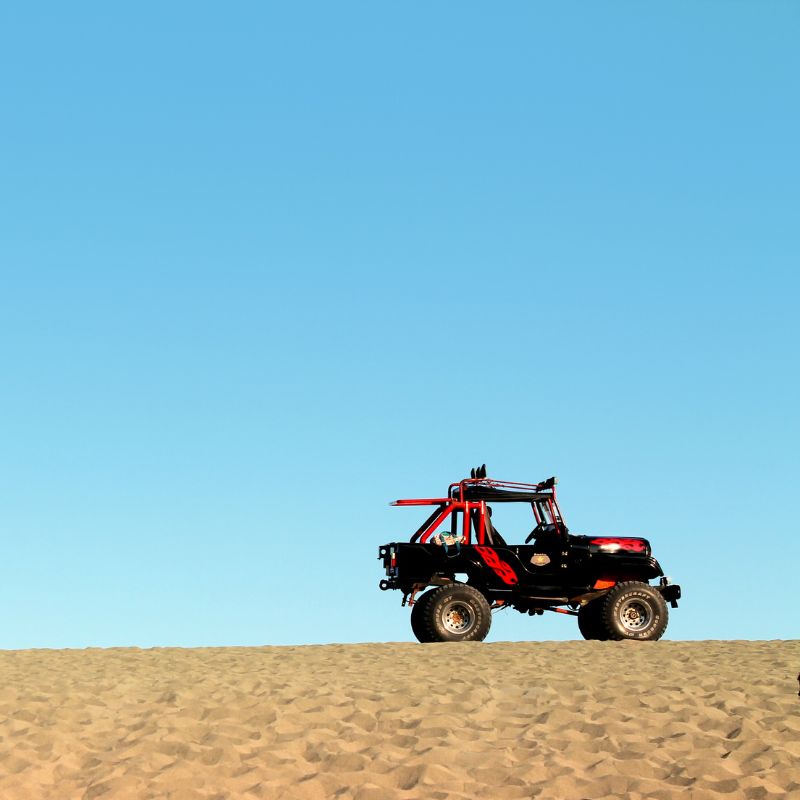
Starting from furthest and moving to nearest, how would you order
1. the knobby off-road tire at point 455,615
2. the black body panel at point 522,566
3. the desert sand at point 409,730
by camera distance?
the black body panel at point 522,566
the knobby off-road tire at point 455,615
the desert sand at point 409,730

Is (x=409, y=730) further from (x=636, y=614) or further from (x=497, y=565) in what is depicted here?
(x=636, y=614)

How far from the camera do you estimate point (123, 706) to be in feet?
45.3


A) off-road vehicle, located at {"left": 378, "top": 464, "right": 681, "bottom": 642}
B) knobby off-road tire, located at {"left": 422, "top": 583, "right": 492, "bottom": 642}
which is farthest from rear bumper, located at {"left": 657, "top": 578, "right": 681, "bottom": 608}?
knobby off-road tire, located at {"left": 422, "top": 583, "right": 492, "bottom": 642}

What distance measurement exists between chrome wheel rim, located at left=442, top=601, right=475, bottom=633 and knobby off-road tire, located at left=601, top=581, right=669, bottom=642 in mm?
2179

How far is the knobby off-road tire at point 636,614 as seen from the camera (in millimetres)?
20391

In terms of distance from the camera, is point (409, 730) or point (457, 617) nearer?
point (409, 730)

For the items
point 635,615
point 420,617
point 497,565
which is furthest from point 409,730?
point 635,615

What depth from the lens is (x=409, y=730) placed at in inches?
482

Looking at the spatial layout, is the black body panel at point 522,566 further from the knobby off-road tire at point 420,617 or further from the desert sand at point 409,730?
the desert sand at point 409,730

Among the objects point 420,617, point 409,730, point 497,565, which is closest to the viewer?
point 409,730

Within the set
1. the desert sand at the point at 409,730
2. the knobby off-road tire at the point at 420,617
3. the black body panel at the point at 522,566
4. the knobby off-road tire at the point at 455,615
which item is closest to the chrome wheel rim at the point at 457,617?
the knobby off-road tire at the point at 455,615

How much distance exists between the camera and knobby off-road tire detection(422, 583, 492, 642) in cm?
2009

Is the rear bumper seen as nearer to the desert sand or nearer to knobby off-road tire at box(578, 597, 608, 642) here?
knobby off-road tire at box(578, 597, 608, 642)

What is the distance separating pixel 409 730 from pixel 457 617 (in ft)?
26.4
